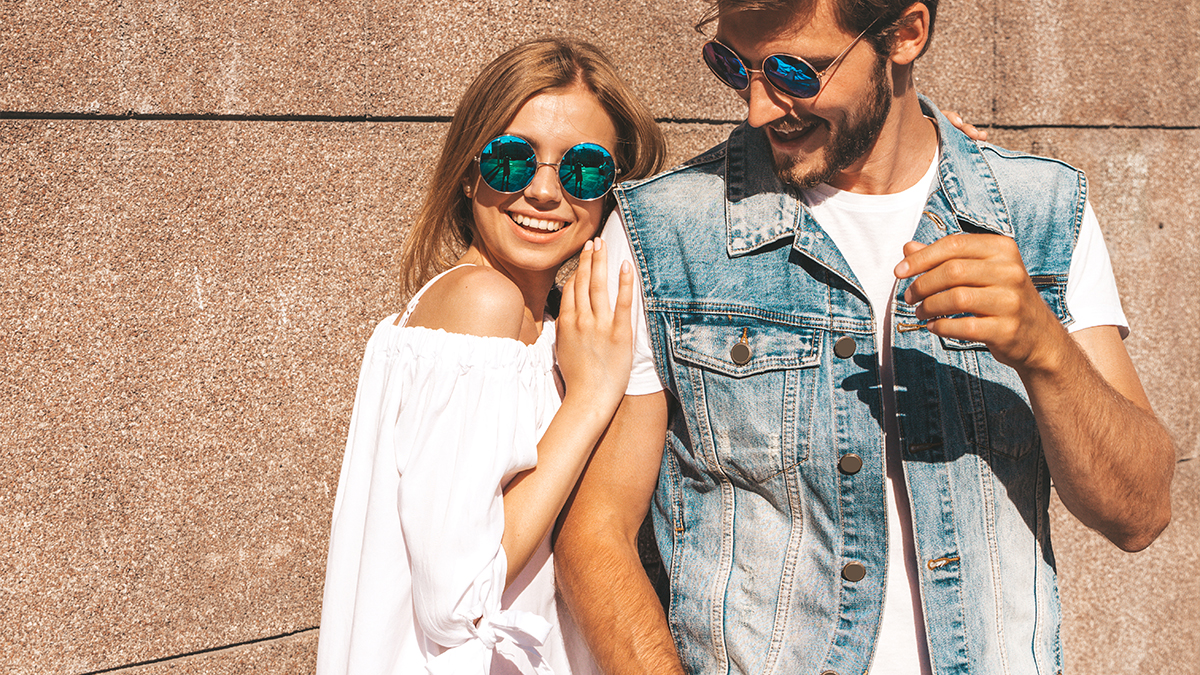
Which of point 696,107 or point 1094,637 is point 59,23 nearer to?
point 696,107

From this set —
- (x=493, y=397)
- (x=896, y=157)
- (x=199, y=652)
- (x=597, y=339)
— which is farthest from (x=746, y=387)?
(x=199, y=652)

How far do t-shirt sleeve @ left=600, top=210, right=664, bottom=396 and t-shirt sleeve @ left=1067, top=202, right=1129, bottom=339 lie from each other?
97 cm

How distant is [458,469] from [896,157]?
1270mm

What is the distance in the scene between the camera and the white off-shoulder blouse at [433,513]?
5.17ft

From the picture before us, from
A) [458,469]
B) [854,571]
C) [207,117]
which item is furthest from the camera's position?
[207,117]

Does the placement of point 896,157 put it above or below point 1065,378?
above

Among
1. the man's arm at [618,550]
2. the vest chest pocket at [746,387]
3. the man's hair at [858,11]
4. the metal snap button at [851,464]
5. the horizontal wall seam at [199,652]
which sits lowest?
the horizontal wall seam at [199,652]

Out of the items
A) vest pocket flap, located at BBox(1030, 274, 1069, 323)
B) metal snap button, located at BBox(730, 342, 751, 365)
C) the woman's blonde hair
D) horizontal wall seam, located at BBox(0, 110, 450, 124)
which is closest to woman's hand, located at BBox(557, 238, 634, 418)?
metal snap button, located at BBox(730, 342, 751, 365)

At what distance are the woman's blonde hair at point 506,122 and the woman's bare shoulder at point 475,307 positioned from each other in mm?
339

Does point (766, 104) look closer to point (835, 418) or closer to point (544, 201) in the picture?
point (544, 201)

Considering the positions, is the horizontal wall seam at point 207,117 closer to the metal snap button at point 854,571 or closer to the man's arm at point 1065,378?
the man's arm at point 1065,378

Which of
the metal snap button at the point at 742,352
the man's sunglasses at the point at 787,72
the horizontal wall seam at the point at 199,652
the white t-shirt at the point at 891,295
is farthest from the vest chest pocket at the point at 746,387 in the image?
the horizontal wall seam at the point at 199,652

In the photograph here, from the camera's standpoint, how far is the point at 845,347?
1.74 m

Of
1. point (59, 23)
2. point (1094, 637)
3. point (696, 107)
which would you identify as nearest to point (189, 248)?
point (59, 23)
